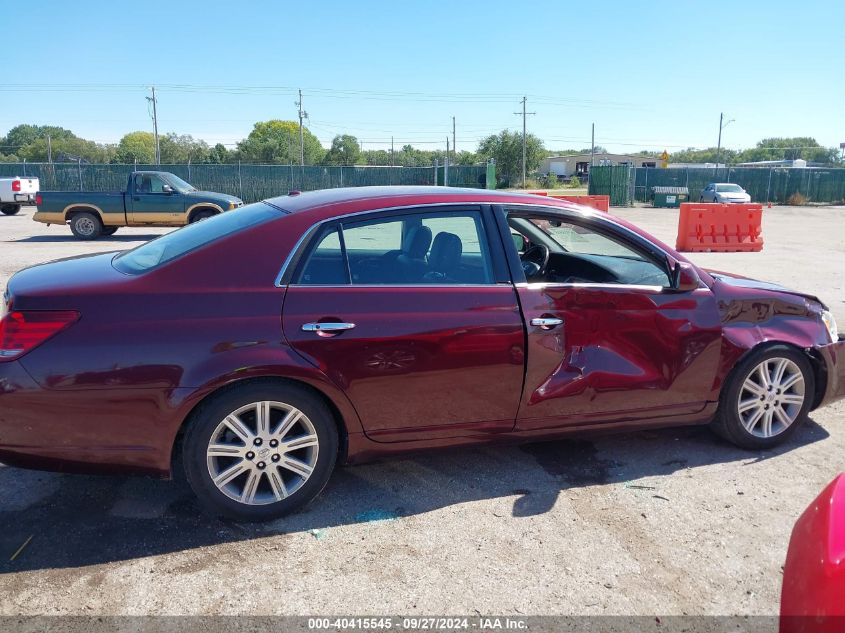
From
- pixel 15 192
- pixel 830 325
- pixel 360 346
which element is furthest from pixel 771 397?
pixel 15 192

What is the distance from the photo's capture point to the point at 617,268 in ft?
14.5

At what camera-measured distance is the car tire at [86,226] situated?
1656 cm

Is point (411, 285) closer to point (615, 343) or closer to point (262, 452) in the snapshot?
point (262, 452)

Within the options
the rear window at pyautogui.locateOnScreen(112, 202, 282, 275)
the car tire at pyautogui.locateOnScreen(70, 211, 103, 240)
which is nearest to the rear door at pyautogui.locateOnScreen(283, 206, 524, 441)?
the rear window at pyautogui.locateOnScreen(112, 202, 282, 275)

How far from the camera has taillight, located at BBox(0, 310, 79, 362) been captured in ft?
10.2

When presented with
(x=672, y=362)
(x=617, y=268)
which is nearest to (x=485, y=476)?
(x=672, y=362)

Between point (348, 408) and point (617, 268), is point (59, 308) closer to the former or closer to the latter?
point (348, 408)

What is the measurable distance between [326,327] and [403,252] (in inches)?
32.6

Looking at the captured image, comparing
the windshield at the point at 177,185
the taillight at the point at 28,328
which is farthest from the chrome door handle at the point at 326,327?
the windshield at the point at 177,185

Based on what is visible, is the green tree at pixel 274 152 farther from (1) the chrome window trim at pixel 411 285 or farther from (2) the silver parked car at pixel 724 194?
(1) the chrome window trim at pixel 411 285

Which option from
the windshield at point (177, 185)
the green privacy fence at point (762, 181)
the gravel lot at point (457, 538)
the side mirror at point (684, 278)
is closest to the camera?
the gravel lot at point (457, 538)

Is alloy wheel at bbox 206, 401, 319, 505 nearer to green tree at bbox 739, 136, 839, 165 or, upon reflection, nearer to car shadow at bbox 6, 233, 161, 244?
car shadow at bbox 6, 233, 161, 244

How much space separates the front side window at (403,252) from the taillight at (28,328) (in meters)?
1.10

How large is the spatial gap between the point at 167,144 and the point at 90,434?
87.1 metres
